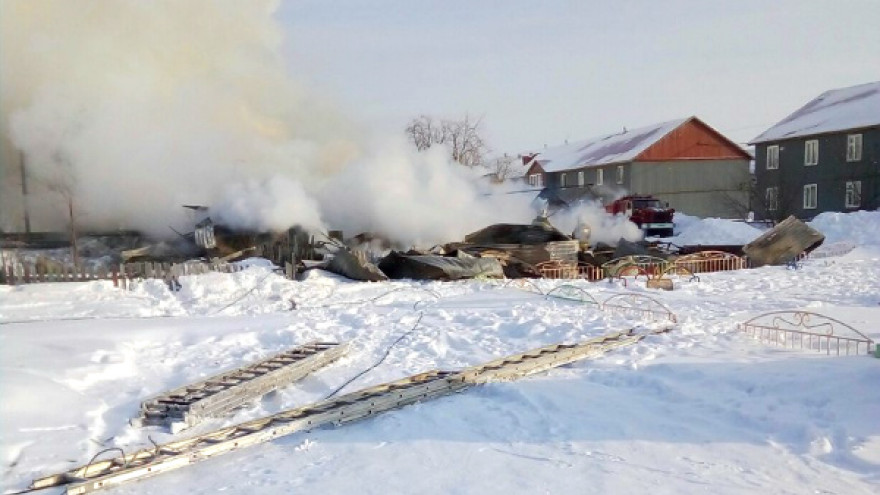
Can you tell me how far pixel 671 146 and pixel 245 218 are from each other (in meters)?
27.9

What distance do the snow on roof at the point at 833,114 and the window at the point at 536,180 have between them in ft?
53.9

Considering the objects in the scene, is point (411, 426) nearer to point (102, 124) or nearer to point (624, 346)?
point (624, 346)

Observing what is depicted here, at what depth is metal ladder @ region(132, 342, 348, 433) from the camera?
18.9ft

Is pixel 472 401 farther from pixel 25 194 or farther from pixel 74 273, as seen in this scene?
pixel 25 194

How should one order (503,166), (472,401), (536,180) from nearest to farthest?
(472,401) < (536,180) < (503,166)

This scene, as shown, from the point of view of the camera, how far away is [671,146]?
129 ft

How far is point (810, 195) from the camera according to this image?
32.2 m

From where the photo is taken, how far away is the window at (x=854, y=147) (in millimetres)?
30109

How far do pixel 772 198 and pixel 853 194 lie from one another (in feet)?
12.0

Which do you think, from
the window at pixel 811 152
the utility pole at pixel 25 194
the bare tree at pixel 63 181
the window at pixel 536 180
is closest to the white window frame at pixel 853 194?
the window at pixel 811 152

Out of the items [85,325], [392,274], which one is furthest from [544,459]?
[392,274]

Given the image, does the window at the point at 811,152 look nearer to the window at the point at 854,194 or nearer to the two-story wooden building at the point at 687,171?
the window at the point at 854,194

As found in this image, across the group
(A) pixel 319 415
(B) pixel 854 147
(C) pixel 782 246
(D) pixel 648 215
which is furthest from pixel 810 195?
(A) pixel 319 415

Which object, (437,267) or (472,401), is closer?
(472,401)
